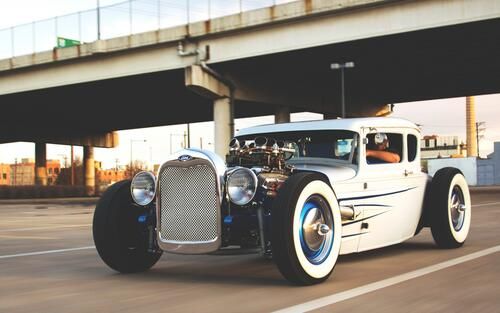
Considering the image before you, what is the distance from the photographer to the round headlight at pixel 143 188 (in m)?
6.61

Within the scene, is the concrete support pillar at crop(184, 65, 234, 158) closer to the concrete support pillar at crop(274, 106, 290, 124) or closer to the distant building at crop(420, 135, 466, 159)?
the concrete support pillar at crop(274, 106, 290, 124)

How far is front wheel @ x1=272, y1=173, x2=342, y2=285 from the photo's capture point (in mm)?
5750

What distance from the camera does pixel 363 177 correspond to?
7293mm

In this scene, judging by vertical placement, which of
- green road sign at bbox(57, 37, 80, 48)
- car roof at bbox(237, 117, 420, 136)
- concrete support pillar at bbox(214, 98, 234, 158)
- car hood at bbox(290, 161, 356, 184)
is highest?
green road sign at bbox(57, 37, 80, 48)

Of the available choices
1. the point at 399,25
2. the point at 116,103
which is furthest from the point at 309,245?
the point at 116,103

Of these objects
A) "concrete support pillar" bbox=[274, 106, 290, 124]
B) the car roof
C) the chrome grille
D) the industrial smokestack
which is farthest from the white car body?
the industrial smokestack

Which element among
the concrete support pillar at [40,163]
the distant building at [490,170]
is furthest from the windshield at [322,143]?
the distant building at [490,170]

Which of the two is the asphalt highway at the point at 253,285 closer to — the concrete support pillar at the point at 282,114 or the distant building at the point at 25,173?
the concrete support pillar at the point at 282,114

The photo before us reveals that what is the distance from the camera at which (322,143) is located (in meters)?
7.76

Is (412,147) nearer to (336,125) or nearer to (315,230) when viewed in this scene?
(336,125)

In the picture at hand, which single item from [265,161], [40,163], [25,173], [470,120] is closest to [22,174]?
[25,173]

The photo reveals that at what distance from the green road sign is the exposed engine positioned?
31.1 metres

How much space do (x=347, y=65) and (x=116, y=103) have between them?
66.0 ft

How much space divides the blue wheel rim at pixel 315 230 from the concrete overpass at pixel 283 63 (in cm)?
2217
